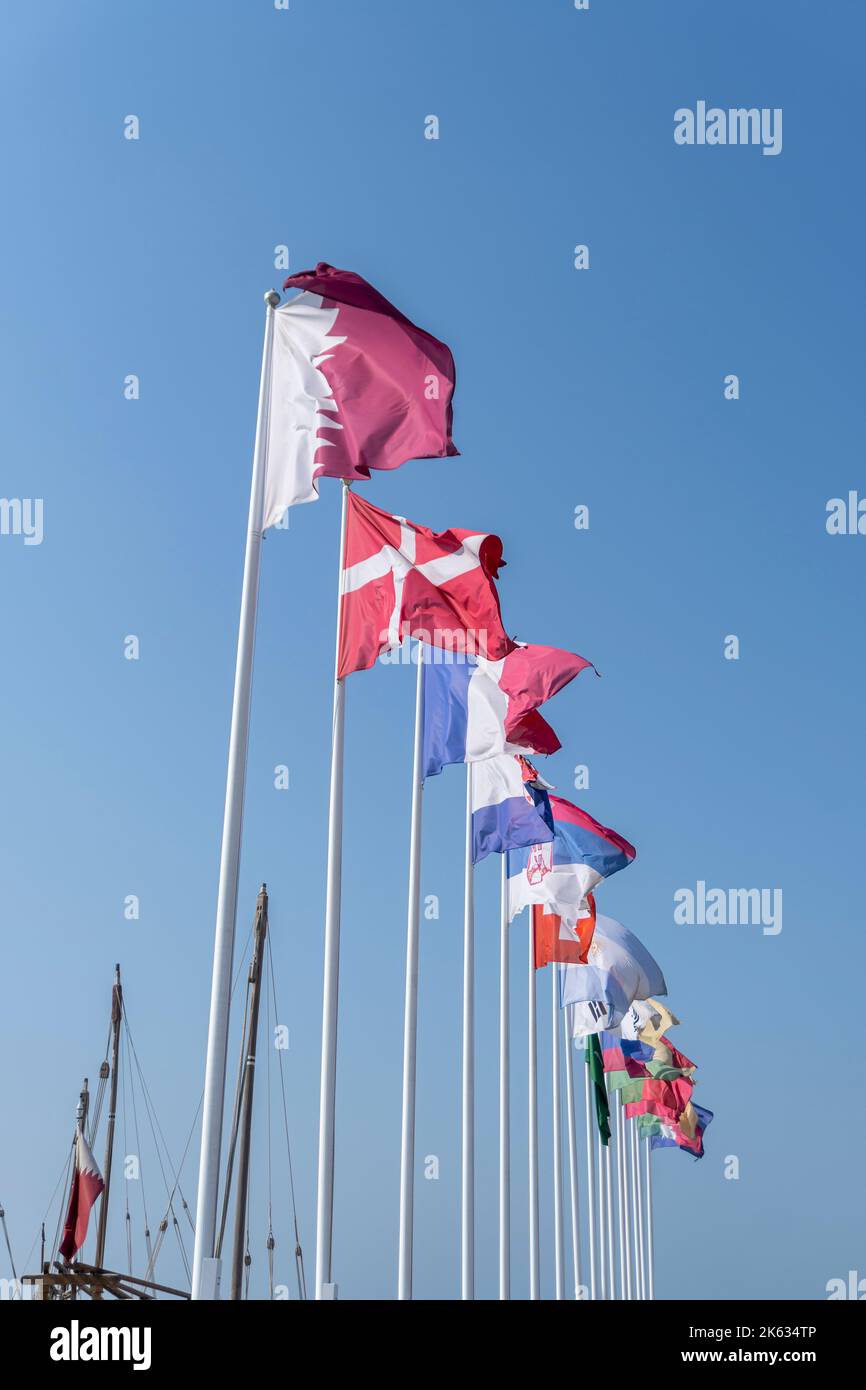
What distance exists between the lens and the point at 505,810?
85.4 feet

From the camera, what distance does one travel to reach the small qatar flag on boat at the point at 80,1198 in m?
31.1

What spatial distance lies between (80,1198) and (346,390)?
2184 centimetres

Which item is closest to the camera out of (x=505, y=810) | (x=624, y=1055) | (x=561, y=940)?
(x=505, y=810)

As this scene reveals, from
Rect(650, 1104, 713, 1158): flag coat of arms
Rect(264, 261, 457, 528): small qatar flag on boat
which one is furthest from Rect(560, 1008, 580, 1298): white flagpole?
Rect(264, 261, 457, 528): small qatar flag on boat

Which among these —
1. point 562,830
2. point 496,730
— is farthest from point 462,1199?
point 496,730

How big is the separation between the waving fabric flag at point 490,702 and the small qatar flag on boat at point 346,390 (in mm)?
5614

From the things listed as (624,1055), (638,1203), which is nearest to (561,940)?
(624,1055)

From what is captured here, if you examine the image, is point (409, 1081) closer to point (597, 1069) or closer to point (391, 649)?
point (391, 649)

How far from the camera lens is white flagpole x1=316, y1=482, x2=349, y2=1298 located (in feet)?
56.0

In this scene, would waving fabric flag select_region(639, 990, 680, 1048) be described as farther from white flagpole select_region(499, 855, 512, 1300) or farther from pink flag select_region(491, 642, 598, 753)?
pink flag select_region(491, 642, 598, 753)

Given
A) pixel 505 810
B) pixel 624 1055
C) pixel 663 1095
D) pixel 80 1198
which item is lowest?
pixel 80 1198

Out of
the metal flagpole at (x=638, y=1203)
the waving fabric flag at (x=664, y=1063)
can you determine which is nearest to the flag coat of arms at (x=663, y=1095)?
the waving fabric flag at (x=664, y=1063)

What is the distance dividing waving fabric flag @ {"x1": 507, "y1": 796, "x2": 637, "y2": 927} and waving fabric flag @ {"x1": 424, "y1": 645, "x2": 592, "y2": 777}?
5.65 metres
